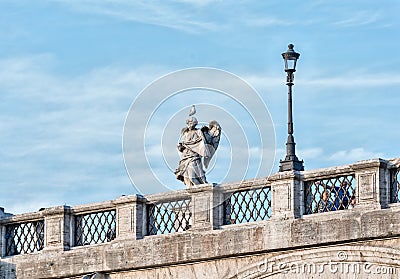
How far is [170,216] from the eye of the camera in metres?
35.9

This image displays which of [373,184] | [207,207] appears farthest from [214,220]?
[373,184]

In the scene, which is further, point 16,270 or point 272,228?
point 16,270

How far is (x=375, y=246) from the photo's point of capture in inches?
1248

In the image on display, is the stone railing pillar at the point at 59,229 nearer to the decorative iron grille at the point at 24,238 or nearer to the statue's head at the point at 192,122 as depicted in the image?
the decorative iron grille at the point at 24,238

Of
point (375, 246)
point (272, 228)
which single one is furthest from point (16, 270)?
point (375, 246)

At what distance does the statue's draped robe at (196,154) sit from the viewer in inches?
1390

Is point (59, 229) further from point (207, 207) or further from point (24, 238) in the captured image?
point (207, 207)

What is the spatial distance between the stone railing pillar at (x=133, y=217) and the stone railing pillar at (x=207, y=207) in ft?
5.11

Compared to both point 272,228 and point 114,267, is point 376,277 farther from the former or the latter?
point 114,267

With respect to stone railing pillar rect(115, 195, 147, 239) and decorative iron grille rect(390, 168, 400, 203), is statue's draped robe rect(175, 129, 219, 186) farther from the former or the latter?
decorative iron grille rect(390, 168, 400, 203)

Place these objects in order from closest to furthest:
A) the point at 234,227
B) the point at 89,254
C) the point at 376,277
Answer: the point at 376,277
the point at 234,227
the point at 89,254

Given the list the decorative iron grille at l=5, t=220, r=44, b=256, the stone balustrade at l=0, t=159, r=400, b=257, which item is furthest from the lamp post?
the decorative iron grille at l=5, t=220, r=44, b=256

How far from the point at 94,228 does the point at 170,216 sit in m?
2.30

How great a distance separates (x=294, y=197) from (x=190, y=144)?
3.36 m
